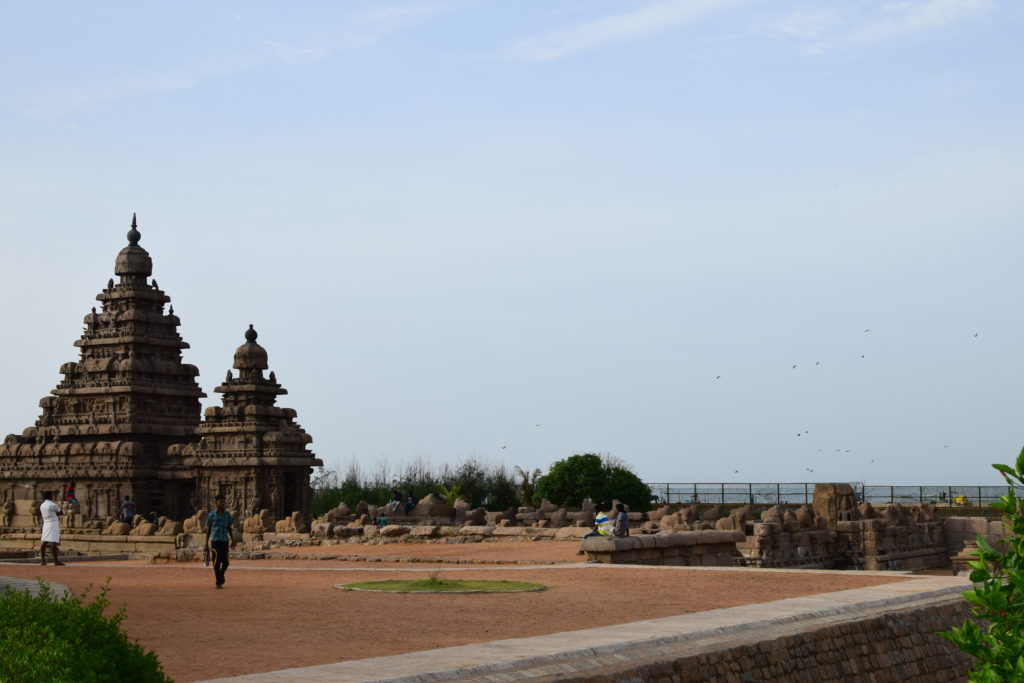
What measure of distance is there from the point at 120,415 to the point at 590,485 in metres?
22.6

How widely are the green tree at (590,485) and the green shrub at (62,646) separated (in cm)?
3950

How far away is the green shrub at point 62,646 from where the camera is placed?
6.62m

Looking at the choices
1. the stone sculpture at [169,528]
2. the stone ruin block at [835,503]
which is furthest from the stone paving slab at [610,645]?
the stone sculpture at [169,528]

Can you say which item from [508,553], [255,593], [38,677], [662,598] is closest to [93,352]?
[508,553]

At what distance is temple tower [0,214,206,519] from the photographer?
55.2 meters

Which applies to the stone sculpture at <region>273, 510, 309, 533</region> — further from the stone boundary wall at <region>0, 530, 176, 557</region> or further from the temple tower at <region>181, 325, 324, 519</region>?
the temple tower at <region>181, 325, 324, 519</region>

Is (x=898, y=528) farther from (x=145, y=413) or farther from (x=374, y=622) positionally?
(x=145, y=413)

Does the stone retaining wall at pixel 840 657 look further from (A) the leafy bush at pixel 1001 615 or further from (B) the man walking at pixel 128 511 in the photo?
(B) the man walking at pixel 128 511

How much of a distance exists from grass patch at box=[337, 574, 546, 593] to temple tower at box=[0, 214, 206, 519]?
37.9m

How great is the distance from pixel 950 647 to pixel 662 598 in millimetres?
3734

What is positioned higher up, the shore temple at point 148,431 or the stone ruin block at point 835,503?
the shore temple at point 148,431

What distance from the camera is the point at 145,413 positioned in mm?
56812

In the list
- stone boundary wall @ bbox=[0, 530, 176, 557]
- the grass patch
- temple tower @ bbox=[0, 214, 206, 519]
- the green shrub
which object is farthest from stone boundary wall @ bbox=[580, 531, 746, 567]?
temple tower @ bbox=[0, 214, 206, 519]

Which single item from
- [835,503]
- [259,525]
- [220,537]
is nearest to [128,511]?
[259,525]
